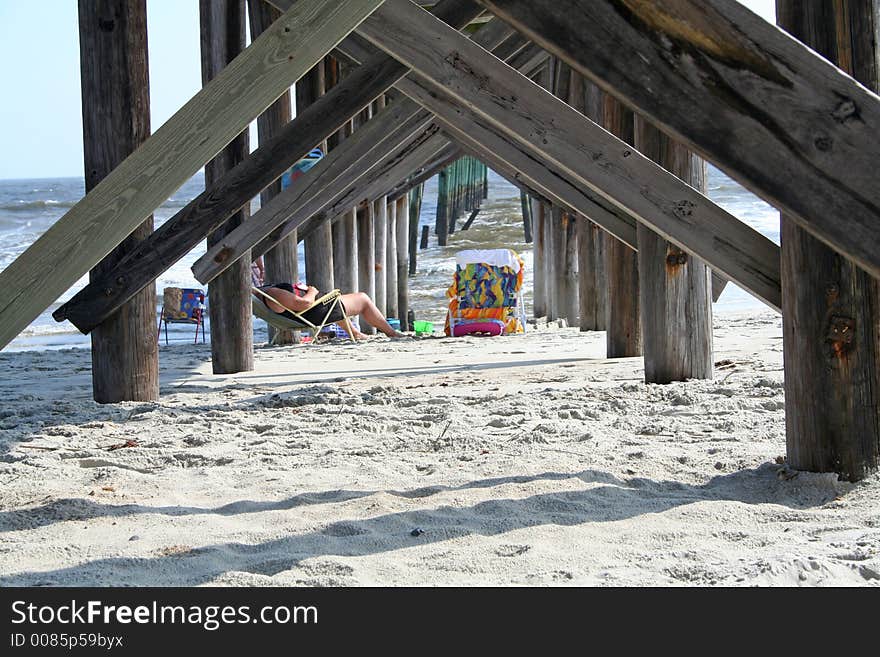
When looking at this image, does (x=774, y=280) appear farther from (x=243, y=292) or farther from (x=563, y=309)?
(x=563, y=309)

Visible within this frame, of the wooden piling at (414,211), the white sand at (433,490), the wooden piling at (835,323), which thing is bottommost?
the white sand at (433,490)

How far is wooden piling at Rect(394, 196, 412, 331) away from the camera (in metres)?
15.8

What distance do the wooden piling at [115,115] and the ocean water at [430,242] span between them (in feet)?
26.2

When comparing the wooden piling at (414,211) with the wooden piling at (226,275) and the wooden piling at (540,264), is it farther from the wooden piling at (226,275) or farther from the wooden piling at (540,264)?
the wooden piling at (226,275)

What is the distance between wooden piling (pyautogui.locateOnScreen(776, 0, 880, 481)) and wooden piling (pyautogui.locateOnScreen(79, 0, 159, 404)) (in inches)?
115

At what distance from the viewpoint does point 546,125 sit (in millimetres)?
4098

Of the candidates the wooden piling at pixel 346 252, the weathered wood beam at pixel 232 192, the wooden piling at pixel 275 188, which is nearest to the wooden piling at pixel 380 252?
the wooden piling at pixel 346 252

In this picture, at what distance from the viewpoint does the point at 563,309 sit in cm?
1209

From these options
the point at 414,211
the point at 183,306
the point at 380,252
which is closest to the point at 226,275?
the point at 183,306

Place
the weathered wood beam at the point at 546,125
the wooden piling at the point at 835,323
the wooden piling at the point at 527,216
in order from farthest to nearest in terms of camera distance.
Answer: the wooden piling at the point at 527,216 < the weathered wood beam at the point at 546,125 < the wooden piling at the point at 835,323

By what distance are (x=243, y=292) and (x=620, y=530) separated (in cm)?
435

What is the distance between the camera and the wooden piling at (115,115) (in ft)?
14.4

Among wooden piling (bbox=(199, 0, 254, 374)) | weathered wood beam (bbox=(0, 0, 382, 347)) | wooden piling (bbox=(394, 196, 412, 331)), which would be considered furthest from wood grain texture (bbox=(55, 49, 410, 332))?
wooden piling (bbox=(394, 196, 412, 331))

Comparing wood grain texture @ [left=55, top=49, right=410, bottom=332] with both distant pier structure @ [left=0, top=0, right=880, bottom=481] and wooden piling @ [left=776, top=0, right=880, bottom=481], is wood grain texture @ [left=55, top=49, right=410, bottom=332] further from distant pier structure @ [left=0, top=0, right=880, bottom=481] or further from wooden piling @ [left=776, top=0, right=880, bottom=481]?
wooden piling @ [left=776, top=0, right=880, bottom=481]
